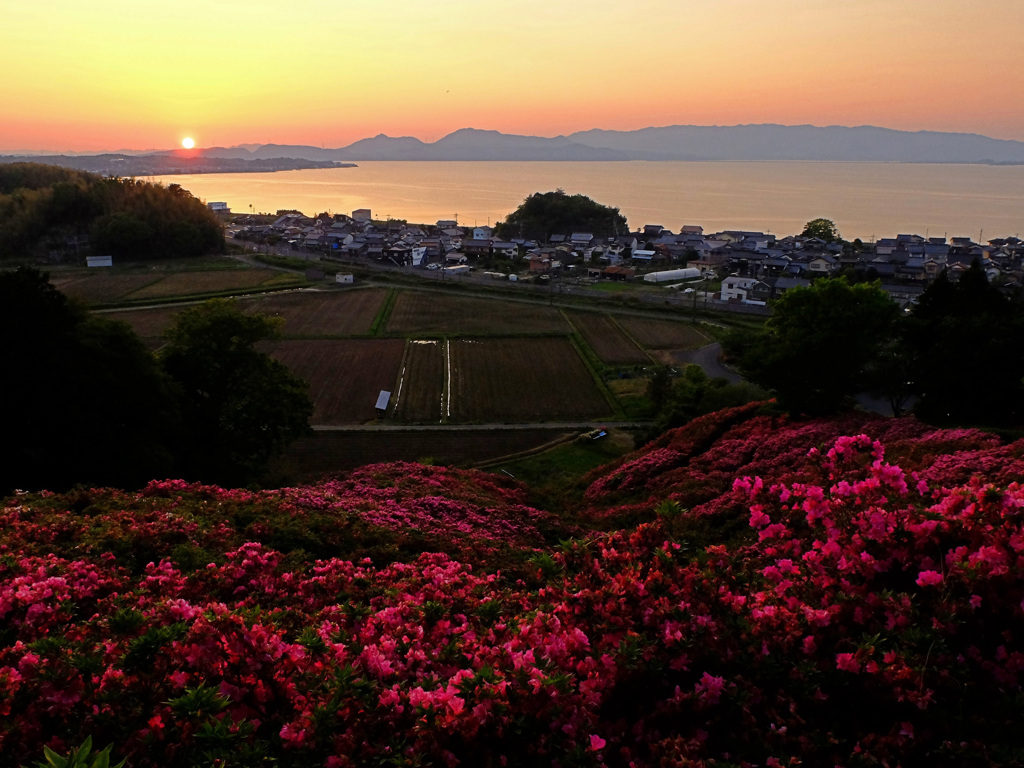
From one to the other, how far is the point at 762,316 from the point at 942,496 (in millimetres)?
42049

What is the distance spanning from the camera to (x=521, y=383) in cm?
2988

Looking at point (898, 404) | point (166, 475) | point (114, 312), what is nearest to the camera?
point (166, 475)

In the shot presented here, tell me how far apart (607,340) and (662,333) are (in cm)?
416

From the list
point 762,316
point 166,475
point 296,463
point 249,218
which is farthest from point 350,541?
point 249,218

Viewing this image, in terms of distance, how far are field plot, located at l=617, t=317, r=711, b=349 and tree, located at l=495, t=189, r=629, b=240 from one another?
Answer: 159 ft

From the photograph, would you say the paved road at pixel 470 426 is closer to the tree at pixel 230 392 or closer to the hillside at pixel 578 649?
the tree at pixel 230 392

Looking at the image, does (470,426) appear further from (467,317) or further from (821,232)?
(821,232)

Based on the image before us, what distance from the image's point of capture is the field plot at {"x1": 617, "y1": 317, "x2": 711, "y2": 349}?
124ft

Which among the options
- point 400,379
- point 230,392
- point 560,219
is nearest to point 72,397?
point 230,392

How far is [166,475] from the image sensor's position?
13.1m

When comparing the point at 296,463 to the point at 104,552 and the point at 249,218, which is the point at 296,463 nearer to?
the point at 104,552

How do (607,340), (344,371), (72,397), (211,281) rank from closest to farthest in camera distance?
(72,397) → (344,371) → (607,340) → (211,281)

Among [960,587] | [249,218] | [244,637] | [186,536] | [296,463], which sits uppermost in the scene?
[249,218]

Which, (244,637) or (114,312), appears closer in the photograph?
(244,637)
